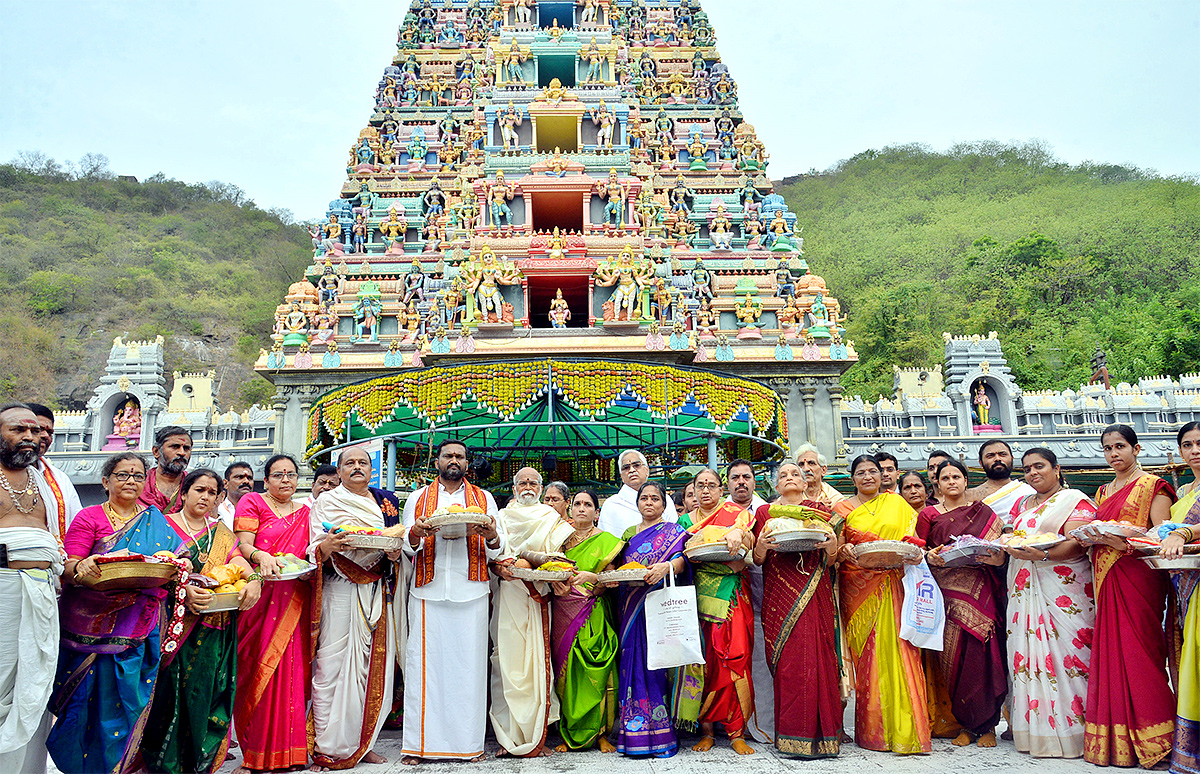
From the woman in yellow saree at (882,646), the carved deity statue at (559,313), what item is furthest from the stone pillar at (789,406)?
Result: the woman in yellow saree at (882,646)

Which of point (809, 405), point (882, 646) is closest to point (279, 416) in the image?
point (809, 405)

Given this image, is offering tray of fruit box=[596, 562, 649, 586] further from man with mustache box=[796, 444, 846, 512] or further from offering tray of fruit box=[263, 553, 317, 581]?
offering tray of fruit box=[263, 553, 317, 581]

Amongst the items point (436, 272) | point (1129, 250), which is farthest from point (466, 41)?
point (1129, 250)

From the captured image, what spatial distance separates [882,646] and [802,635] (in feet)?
1.74

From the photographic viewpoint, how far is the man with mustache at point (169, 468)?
4.87 metres

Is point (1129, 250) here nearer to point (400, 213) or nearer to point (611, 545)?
point (400, 213)

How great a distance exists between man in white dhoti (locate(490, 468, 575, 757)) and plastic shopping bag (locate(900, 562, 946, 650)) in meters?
2.11

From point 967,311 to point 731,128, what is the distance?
815 inches

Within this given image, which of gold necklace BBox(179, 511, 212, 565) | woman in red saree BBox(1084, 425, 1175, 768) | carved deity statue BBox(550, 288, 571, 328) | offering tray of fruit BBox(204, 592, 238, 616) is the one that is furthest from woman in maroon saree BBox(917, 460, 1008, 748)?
carved deity statue BBox(550, 288, 571, 328)

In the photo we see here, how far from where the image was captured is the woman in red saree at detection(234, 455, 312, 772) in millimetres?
4578

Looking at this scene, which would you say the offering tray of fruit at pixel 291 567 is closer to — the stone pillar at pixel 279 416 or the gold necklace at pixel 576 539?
the gold necklace at pixel 576 539

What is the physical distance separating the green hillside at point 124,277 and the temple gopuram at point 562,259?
878 inches

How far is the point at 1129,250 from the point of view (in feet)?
123

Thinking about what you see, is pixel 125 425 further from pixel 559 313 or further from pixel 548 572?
pixel 548 572
